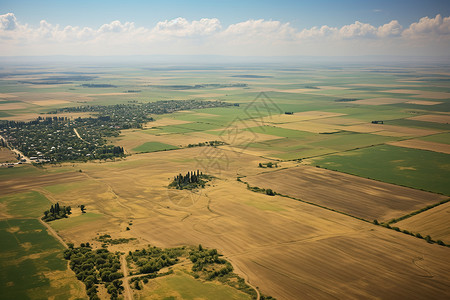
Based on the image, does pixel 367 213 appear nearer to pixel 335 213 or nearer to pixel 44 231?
pixel 335 213

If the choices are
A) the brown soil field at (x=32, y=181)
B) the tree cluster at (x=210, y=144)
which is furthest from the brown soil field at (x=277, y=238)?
the tree cluster at (x=210, y=144)

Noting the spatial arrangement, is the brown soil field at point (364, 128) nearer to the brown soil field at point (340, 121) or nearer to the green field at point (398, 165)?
the brown soil field at point (340, 121)

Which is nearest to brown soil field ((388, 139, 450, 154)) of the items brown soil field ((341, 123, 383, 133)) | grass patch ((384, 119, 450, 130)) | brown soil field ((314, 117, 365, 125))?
brown soil field ((341, 123, 383, 133))

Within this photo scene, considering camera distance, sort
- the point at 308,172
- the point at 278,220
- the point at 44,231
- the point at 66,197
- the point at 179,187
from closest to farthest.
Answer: the point at 44,231 → the point at 278,220 → the point at 66,197 → the point at 179,187 → the point at 308,172

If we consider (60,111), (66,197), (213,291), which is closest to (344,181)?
(213,291)

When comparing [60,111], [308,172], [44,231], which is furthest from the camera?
[60,111]

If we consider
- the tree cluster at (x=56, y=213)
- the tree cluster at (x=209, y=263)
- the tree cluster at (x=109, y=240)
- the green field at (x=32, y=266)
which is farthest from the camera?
the tree cluster at (x=56, y=213)

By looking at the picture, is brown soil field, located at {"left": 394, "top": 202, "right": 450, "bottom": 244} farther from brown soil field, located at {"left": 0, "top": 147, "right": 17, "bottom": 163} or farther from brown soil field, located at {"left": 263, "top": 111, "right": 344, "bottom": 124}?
brown soil field, located at {"left": 263, "top": 111, "right": 344, "bottom": 124}
